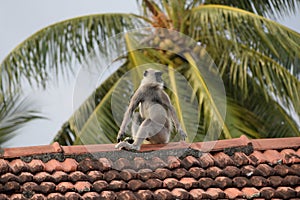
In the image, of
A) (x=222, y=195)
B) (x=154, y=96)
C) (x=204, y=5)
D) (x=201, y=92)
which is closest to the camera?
(x=222, y=195)

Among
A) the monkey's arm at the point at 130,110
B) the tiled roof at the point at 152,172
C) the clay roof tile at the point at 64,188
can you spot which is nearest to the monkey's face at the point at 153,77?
the monkey's arm at the point at 130,110

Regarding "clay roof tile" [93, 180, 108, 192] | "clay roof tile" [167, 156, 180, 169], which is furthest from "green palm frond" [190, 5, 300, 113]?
"clay roof tile" [93, 180, 108, 192]

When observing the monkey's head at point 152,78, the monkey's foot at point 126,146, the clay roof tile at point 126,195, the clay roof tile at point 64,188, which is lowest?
the clay roof tile at point 126,195

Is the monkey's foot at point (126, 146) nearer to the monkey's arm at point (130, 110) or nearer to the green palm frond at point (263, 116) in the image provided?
the monkey's arm at point (130, 110)

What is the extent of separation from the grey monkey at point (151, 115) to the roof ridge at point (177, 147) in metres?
0.23

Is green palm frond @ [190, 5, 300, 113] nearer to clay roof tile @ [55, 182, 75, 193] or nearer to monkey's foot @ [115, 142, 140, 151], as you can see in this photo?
monkey's foot @ [115, 142, 140, 151]

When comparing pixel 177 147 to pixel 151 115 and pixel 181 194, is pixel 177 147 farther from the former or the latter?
pixel 181 194

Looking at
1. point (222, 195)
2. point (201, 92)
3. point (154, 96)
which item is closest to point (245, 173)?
point (222, 195)

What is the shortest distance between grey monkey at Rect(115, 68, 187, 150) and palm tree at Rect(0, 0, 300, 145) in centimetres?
546

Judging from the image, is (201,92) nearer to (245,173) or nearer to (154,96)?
(154,96)

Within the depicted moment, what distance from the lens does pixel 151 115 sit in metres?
13.5

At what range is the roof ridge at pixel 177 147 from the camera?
12.5 meters

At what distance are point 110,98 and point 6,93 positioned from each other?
1.98m

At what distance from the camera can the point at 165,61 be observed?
70.8 ft
